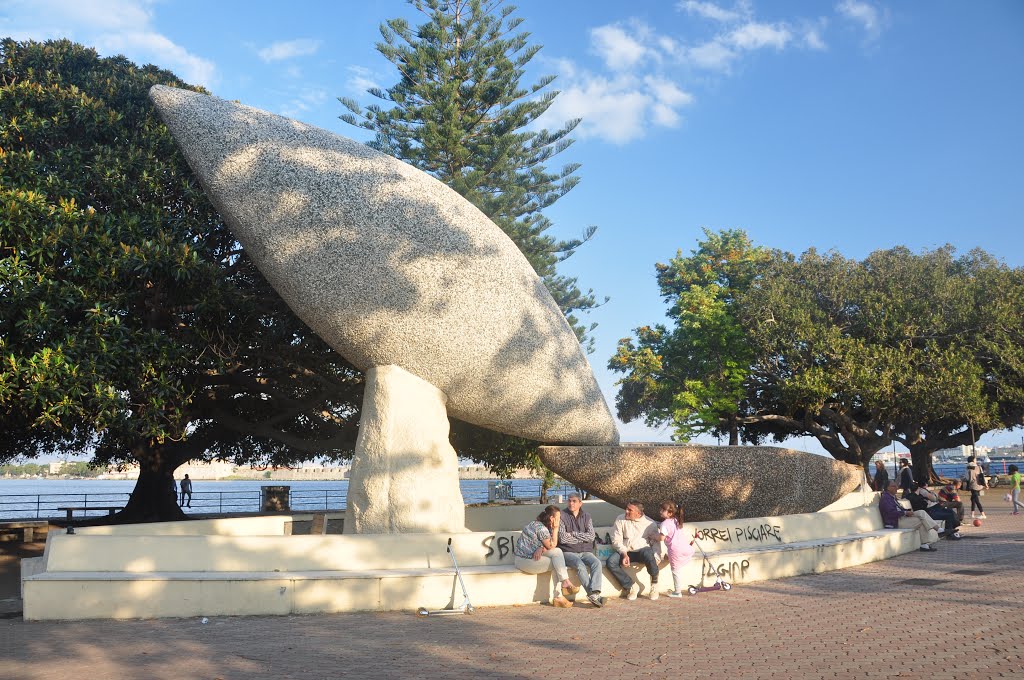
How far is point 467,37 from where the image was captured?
2770 cm

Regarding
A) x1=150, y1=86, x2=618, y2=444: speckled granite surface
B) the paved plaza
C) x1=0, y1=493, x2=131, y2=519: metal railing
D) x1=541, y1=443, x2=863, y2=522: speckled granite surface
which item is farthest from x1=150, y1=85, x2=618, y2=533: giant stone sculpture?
x1=0, y1=493, x2=131, y2=519: metal railing

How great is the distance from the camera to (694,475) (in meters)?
11.6

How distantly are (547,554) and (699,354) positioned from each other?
2799 centimetres

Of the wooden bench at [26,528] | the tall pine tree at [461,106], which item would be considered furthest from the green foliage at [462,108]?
the wooden bench at [26,528]

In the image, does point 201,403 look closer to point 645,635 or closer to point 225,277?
point 225,277

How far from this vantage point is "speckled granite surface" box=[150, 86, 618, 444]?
10.4 m

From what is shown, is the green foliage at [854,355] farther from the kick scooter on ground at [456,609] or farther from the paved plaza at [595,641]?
the kick scooter on ground at [456,609]

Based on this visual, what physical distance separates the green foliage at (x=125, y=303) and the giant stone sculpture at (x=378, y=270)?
278 cm

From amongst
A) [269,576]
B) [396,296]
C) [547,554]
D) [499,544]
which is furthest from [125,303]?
[547,554]

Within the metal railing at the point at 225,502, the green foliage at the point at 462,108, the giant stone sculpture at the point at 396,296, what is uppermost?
the green foliage at the point at 462,108

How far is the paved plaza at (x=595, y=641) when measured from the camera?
19.8 ft

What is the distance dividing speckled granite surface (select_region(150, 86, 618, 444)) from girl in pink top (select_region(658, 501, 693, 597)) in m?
2.60

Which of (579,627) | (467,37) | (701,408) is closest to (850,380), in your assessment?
(701,408)

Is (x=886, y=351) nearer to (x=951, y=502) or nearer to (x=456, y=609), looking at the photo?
(x=951, y=502)
